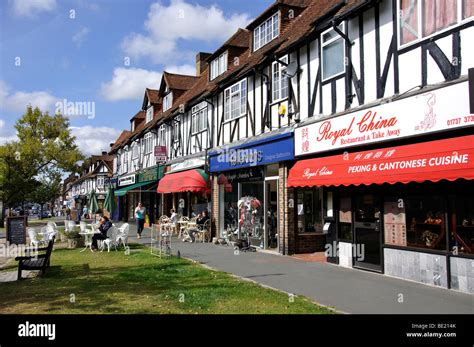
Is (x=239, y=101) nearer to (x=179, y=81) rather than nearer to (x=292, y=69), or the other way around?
(x=292, y=69)

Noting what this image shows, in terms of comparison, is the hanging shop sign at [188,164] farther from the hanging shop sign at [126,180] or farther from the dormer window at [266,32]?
the hanging shop sign at [126,180]

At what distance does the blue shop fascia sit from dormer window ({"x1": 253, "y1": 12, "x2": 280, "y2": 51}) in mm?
4142

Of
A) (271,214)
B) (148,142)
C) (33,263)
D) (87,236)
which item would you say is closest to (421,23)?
(271,214)

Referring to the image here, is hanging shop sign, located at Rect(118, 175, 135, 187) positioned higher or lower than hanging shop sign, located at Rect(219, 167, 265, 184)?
higher

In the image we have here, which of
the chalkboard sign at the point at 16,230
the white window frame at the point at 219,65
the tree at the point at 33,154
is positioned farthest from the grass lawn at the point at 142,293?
the tree at the point at 33,154

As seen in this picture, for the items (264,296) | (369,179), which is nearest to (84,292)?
(264,296)

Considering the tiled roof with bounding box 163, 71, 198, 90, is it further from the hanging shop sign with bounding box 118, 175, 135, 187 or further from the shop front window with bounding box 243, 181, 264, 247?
the shop front window with bounding box 243, 181, 264, 247

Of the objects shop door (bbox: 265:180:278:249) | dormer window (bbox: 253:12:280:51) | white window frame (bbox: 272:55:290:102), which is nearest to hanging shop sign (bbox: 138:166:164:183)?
dormer window (bbox: 253:12:280:51)

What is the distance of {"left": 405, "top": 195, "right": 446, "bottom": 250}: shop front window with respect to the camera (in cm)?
823

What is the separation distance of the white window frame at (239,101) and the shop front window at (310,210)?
4169 millimetres

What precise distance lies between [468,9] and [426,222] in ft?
13.2

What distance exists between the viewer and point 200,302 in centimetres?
692
